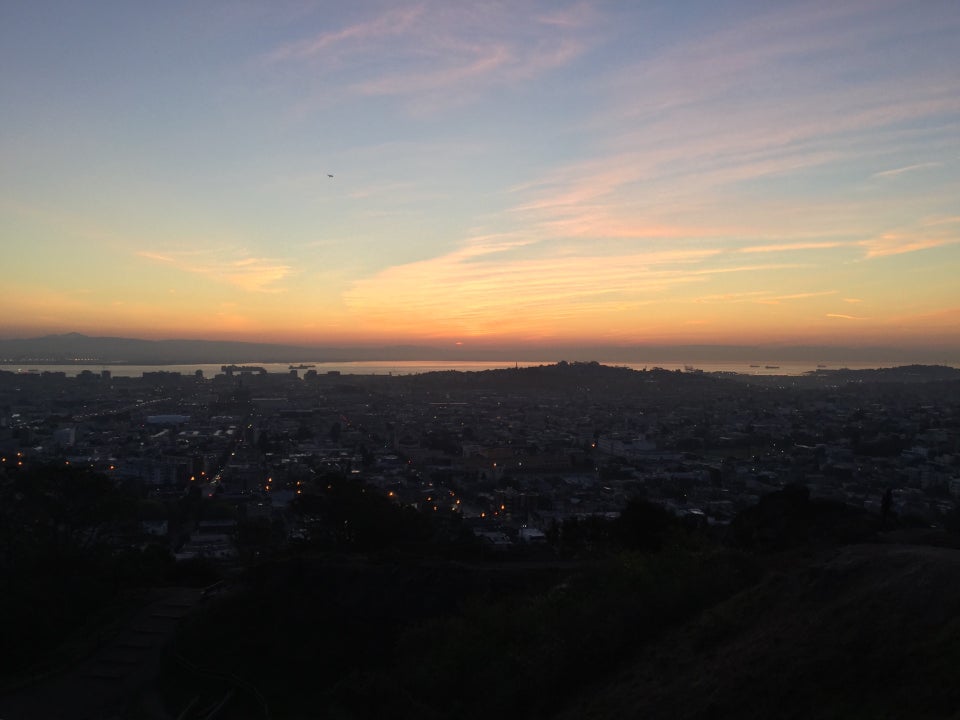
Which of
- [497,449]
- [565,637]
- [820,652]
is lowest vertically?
[497,449]

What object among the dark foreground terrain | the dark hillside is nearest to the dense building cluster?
the dark foreground terrain

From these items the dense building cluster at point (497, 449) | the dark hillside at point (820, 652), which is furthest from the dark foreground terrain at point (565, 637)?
the dense building cluster at point (497, 449)

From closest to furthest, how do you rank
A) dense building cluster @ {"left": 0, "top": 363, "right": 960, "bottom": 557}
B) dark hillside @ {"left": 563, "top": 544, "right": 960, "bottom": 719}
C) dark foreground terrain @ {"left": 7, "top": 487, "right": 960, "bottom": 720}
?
dark hillside @ {"left": 563, "top": 544, "right": 960, "bottom": 719}
dark foreground terrain @ {"left": 7, "top": 487, "right": 960, "bottom": 720}
dense building cluster @ {"left": 0, "top": 363, "right": 960, "bottom": 557}

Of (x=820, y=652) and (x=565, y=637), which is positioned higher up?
(x=820, y=652)

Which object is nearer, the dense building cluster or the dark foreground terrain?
the dark foreground terrain

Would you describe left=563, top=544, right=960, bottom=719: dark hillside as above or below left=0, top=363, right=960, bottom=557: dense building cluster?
above

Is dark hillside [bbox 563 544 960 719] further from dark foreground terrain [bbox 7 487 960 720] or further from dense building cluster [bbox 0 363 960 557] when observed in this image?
dense building cluster [bbox 0 363 960 557]

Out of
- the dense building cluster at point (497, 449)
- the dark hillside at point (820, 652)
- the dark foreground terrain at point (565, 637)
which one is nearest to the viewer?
the dark hillside at point (820, 652)

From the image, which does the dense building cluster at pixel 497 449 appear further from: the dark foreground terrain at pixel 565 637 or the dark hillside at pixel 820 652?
the dark hillside at pixel 820 652

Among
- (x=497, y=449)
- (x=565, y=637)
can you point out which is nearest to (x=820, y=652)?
(x=565, y=637)

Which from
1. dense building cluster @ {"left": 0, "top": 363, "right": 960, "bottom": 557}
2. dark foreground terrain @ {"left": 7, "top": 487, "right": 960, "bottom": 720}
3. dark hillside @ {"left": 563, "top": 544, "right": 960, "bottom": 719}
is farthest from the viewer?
dense building cluster @ {"left": 0, "top": 363, "right": 960, "bottom": 557}

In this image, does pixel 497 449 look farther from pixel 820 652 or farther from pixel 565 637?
pixel 820 652

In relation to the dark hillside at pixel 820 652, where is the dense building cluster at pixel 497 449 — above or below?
below
